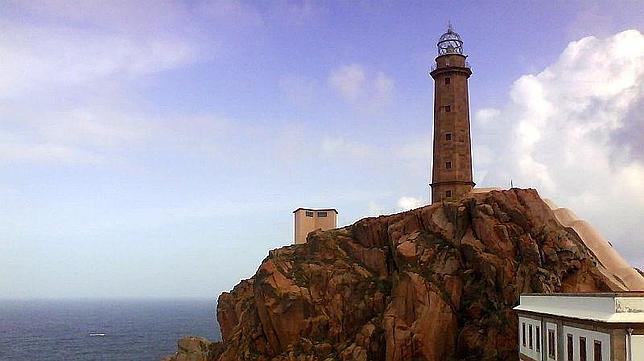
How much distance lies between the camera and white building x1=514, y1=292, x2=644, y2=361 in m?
31.9

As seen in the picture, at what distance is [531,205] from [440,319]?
509 inches

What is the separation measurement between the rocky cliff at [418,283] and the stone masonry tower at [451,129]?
10.3 meters

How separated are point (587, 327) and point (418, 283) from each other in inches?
872

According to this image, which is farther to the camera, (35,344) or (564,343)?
(35,344)

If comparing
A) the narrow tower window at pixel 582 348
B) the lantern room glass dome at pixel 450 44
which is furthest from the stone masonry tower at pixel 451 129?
the narrow tower window at pixel 582 348

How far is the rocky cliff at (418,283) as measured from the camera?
54.0 meters

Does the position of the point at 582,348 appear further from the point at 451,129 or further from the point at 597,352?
the point at 451,129

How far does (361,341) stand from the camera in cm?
5741

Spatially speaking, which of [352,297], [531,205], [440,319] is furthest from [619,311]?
[352,297]

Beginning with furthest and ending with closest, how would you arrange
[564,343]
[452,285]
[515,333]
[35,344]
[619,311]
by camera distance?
[35,344]
[452,285]
[515,333]
[564,343]
[619,311]

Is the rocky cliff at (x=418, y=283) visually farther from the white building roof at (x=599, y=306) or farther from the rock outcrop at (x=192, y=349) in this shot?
the white building roof at (x=599, y=306)

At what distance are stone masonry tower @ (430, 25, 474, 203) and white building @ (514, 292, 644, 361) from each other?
3053 centimetres

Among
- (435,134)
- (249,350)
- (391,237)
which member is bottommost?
(249,350)

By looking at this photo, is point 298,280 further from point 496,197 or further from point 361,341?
point 496,197
